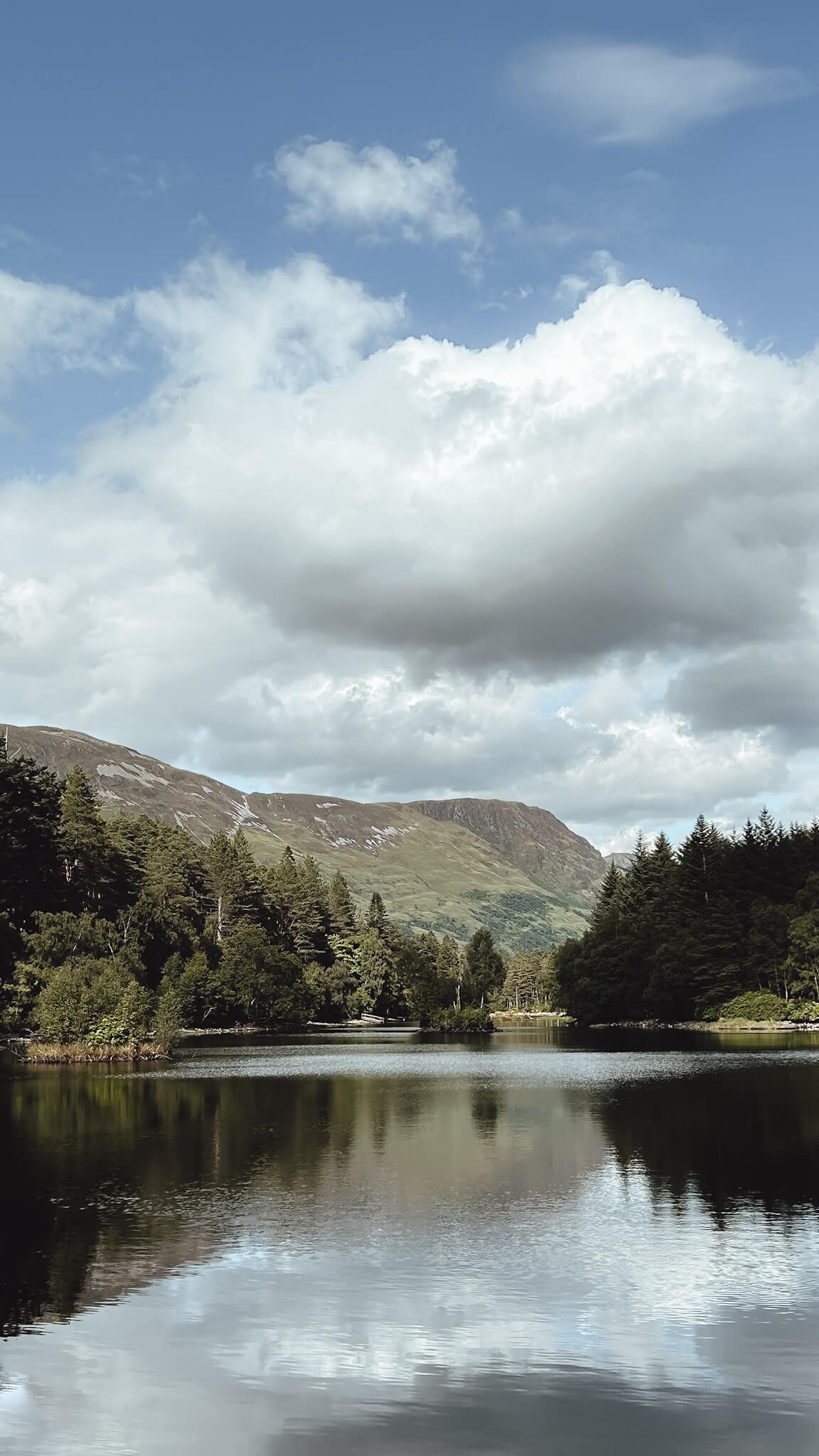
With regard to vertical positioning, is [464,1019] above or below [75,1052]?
below

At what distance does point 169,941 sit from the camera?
130m

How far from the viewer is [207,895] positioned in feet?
536

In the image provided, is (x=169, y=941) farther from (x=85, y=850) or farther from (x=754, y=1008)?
(x=754, y=1008)

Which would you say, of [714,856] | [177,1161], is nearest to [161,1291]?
[177,1161]

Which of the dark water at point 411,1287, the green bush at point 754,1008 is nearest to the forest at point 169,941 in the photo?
the green bush at point 754,1008

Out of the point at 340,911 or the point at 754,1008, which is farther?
the point at 340,911

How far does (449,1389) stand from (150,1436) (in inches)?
131

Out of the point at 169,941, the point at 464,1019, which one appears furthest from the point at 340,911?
the point at 169,941

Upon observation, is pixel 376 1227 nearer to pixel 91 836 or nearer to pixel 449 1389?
pixel 449 1389

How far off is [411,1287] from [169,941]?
118 m

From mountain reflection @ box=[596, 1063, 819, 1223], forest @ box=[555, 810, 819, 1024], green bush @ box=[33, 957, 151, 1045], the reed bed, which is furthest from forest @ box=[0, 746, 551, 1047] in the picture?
mountain reflection @ box=[596, 1063, 819, 1223]

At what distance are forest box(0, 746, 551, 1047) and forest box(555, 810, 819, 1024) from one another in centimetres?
1914

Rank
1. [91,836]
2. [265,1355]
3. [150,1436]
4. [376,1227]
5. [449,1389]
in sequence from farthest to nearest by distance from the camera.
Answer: [91,836], [376,1227], [265,1355], [449,1389], [150,1436]

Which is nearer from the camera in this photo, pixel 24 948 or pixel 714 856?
pixel 24 948
